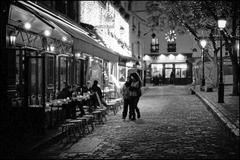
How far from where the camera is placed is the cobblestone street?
8.05 metres

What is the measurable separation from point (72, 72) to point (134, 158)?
34.4 ft

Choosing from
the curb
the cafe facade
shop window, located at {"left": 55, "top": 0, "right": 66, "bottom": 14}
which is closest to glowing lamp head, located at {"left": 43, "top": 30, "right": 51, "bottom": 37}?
the cafe facade

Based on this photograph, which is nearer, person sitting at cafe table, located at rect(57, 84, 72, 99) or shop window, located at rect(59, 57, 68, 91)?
person sitting at cafe table, located at rect(57, 84, 72, 99)

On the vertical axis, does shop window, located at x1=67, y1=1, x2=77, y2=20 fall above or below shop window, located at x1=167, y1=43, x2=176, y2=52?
below

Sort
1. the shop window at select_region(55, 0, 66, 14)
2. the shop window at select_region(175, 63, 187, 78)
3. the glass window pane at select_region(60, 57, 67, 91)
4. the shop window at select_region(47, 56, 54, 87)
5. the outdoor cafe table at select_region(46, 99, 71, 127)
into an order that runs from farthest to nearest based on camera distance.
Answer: the shop window at select_region(175, 63, 187, 78) < the shop window at select_region(55, 0, 66, 14) < the glass window pane at select_region(60, 57, 67, 91) < the shop window at select_region(47, 56, 54, 87) < the outdoor cafe table at select_region(46, 99, 71, 127)

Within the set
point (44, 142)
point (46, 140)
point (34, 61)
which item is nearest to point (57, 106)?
point (46, 140)

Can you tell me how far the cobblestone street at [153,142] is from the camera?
8.05 m

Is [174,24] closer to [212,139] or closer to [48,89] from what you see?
[48,89]

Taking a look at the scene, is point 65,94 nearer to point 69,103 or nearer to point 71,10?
point 69,103

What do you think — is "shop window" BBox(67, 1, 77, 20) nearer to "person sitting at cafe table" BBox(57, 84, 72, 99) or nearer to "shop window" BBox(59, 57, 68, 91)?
"shop window" BBox(59, 57, 68, 91)

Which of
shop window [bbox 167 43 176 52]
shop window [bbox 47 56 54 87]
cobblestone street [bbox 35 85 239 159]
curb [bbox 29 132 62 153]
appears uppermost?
shop window [bbox 167 43 176 52]

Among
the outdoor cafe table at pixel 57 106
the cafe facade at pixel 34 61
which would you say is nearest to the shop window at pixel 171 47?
the cafe facade at pixel 34 61

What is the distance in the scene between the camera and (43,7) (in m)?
16.1

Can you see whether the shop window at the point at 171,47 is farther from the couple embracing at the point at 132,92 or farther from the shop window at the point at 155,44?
the couple embracing at the point at 132,92
